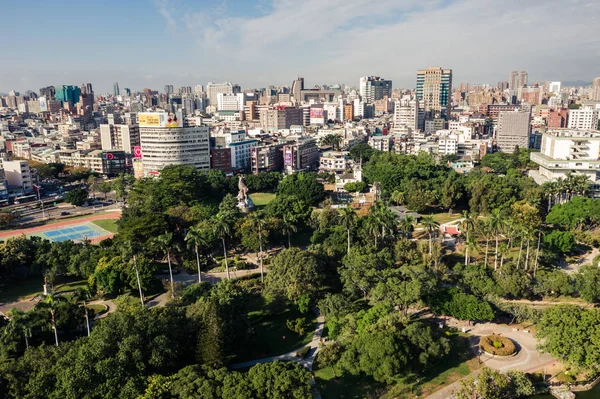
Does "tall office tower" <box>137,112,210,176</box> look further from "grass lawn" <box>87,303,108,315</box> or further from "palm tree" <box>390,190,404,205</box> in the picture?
"grass lawn" <box>87,303,108,315</box>

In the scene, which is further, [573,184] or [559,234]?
[573,184]

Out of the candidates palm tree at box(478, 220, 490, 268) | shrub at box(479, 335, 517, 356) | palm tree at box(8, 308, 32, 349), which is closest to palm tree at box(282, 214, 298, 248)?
palm tree at box(478, 220, 490, 268)

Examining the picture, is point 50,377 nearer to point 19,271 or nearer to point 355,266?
point 355,266

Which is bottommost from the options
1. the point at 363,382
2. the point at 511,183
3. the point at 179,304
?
the point at 363,382

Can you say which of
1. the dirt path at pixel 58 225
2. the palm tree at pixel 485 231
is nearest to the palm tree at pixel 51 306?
the dirt path at pixel 58 225

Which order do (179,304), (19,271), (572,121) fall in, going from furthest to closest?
(572,121)
(19,271)
(179,304)

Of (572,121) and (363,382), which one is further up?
(572,121)

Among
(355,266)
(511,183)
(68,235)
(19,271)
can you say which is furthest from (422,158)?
(19,271)
